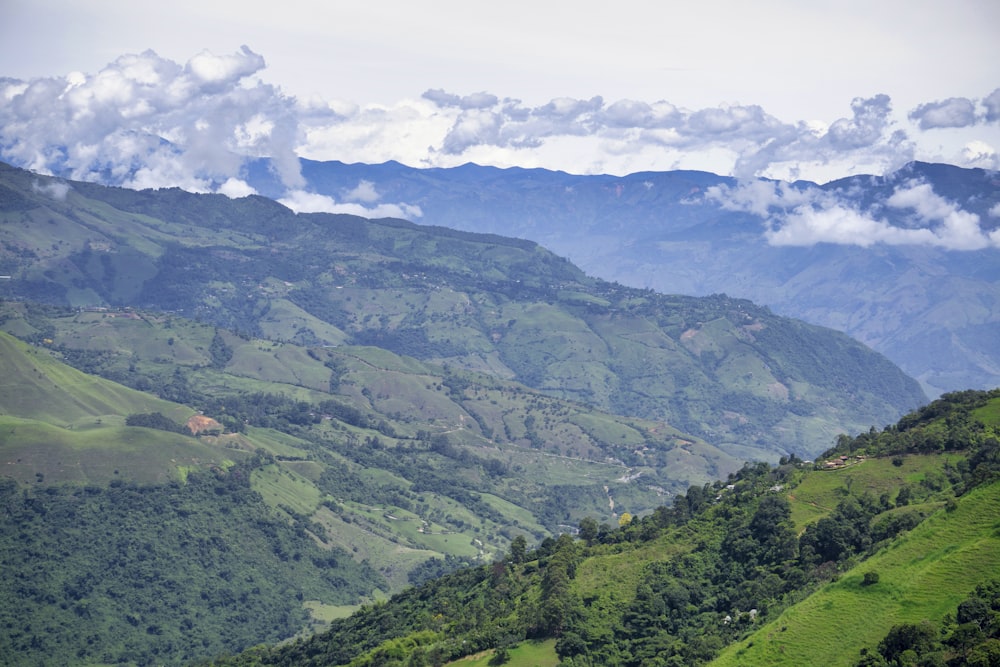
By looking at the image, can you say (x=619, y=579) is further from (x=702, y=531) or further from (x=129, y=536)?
(x=129, y=536)

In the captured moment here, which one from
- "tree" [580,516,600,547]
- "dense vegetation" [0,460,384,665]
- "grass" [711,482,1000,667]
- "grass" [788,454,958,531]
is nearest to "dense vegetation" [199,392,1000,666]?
"tree" [580,516,600,547]

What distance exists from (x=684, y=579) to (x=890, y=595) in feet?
82.2

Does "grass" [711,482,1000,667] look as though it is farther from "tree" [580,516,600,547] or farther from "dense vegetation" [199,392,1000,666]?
"tree" [580,516,600,547]

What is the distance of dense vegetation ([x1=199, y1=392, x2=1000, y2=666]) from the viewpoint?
277ft

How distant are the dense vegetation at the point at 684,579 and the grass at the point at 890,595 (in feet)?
2.69

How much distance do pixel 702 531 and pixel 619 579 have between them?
38.6 ft

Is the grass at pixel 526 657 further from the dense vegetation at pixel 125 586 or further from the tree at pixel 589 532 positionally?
the dense vegetation at pixel 125 586

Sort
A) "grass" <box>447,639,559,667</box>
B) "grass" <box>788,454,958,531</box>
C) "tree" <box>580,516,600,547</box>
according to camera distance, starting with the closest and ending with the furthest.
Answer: "grass" <box>447,639,559,667</box>, "grass" <box>788,454,958,531</box>, "tree" <box>580,516,600,547</box>

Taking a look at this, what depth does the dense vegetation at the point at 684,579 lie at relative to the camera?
84.6m

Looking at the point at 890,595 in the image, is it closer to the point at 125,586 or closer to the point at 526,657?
the point at 526,657

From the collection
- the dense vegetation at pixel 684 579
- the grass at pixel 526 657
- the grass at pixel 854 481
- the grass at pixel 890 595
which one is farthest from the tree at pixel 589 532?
the grass at pixel 890 595

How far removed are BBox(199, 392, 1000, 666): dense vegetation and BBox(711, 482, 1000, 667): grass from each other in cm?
82

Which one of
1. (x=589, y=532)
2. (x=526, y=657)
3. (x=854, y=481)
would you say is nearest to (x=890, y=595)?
(x=526, y=657)

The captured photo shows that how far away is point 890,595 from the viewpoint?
7212cm
